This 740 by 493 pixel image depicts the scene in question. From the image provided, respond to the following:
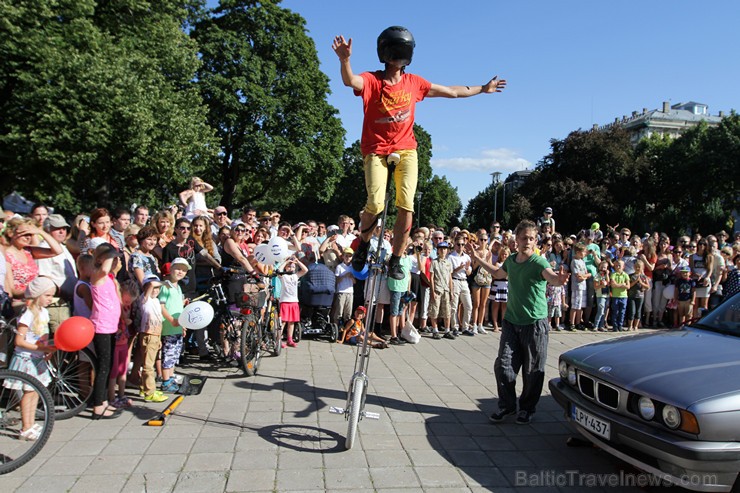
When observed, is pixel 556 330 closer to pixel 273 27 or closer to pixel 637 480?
pixel 637 480

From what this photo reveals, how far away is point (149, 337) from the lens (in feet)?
17.1

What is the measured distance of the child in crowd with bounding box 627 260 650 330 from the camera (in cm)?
1148

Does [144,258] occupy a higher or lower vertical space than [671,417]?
higher

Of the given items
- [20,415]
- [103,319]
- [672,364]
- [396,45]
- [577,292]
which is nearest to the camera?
→ [672,364]

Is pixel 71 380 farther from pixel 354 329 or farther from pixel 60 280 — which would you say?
pixel 354 329

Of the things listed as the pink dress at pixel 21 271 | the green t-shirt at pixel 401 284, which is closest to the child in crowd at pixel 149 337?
the pink dress at pixel 21 271

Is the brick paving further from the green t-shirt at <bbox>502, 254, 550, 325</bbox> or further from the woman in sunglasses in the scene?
the woman in sunglasses

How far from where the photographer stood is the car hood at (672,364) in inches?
126

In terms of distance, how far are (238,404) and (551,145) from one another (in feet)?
132

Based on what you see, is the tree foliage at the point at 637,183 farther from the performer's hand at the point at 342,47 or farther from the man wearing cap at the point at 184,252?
the performer's hand at the point at 342,47

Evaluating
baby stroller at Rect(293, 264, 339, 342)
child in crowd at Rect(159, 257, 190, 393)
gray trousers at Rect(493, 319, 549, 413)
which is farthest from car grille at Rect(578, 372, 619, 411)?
baby stroller at Rect(293, 264, 339, 342)

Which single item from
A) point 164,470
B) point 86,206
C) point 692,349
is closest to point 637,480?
point 692,349

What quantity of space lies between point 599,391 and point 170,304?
14.2 ft

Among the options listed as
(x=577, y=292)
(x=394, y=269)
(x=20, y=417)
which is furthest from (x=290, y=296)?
(x=577, y=292)
